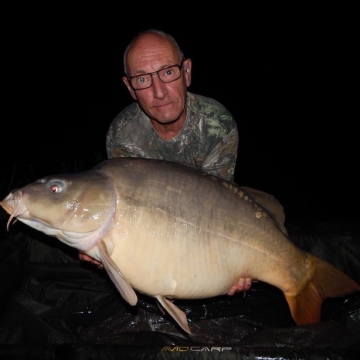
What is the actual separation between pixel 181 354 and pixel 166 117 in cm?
127

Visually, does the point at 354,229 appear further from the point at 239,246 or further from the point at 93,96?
the point at 93,96

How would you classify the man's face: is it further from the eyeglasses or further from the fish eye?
the fish eye

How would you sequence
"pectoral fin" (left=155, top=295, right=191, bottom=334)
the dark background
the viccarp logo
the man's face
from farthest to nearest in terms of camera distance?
1. the dark background
2. the man's face
3. "pectoral fin" (left=155, top=295, right=191, bottom=334)
4. the viccarp logo

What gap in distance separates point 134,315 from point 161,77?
1.31m

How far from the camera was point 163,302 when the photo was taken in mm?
1584

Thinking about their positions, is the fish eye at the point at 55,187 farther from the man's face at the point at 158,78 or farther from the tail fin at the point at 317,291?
the tail fin at the point at 317,291

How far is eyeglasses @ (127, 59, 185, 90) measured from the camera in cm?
215

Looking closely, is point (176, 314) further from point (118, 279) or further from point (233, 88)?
point (233, 88)

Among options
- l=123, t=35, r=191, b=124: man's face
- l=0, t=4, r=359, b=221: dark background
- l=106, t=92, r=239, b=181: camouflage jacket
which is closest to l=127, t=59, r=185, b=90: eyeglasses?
l=123, t=35, r=191, b=124: man's face

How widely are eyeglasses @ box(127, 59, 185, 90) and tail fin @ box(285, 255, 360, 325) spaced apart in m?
1.18

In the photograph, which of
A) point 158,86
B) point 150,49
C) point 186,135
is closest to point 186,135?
point 186,135

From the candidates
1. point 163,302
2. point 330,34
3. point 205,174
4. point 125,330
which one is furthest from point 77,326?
point 330,34

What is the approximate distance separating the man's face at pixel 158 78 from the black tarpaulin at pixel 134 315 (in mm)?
1064

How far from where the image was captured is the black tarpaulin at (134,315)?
1400 mm
